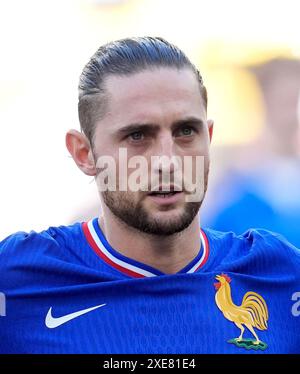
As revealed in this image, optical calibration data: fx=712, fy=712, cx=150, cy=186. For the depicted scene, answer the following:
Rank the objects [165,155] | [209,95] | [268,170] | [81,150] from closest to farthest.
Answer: [165,155] → [81,150] → [268,170] → [209,95]

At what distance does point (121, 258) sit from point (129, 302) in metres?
0.20

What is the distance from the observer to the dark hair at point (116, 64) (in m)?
2.67

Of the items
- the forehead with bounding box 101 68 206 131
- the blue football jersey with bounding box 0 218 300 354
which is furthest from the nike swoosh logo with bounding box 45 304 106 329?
the forehead with bounding box 101 68 206 131

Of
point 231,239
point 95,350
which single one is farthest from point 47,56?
point 95,350

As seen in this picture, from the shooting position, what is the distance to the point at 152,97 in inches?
100

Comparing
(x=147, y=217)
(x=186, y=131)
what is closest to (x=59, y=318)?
(x=147, y=217)

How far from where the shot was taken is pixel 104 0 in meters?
7.13

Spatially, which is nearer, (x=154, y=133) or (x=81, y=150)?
(x=154, y=133)

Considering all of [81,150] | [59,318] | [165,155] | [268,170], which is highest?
[268,170]

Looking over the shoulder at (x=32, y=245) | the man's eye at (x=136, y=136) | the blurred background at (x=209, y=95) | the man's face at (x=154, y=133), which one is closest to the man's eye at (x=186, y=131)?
the man's face at (x=154, y=133)

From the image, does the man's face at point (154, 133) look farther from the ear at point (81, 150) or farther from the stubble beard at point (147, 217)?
the ear at point (81, 150)

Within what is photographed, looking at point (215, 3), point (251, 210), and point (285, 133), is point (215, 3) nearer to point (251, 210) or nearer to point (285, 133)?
point (285, 133)

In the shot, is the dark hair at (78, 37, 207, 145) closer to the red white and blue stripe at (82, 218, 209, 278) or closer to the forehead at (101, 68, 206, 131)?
the forehead at (101, 68, 206, 131)

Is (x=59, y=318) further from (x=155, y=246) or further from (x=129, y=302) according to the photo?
(x=155, y=246)
